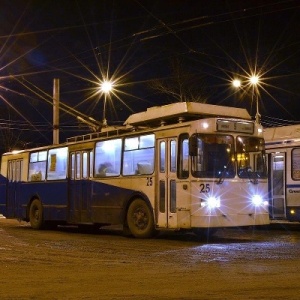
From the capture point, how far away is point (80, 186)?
71.9ft

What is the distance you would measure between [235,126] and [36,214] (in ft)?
32.8

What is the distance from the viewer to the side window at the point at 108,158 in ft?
66.2

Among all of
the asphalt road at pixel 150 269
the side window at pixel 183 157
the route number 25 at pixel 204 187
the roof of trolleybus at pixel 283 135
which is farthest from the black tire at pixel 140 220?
the roof of trolleybus at pixel 283 135

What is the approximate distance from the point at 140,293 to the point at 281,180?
1447 centimetres

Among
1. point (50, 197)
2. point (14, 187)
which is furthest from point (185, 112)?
point (14, 187)

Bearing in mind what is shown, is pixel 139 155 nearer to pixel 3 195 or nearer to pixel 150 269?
pixel 150 269

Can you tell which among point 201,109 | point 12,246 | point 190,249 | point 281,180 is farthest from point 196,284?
point 281,180

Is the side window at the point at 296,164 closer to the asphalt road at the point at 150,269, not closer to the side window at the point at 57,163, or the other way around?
the asphalt road at the point at 150,269

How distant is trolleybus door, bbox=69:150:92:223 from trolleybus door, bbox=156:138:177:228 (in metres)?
3.85

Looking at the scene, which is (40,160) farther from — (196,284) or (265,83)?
(265,83)

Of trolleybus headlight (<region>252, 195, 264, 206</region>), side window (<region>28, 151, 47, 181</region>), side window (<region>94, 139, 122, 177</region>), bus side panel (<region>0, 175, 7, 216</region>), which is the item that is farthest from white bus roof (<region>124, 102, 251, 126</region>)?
bus side panel (<region>0, 175, 7, 216</region>)

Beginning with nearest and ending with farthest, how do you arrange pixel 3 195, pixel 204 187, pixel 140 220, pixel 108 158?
pixel 204 187 < pixel 140 220 < pixel 108 158 < pixel 3 195

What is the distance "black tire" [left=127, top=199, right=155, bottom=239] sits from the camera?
60.7 feet

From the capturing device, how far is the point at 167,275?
36.8 feet
